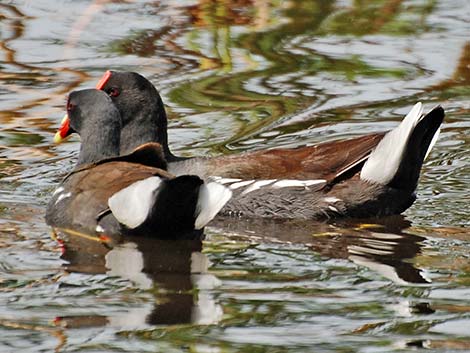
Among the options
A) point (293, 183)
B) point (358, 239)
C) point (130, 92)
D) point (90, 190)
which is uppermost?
point (130, 92)

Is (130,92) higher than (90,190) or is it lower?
higher

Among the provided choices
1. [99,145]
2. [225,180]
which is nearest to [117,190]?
[99,145]

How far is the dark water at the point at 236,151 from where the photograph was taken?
4.96m

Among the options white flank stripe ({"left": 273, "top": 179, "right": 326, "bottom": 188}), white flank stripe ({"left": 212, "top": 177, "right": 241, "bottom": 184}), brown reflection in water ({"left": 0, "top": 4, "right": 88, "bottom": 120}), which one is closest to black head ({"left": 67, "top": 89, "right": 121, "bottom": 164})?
white flank stripe ({"left": 212, "top": 177, "right": 241, "bottom": 184})

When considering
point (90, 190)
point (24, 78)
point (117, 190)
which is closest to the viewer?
point (117, 190)

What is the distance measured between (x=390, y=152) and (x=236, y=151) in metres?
1.42

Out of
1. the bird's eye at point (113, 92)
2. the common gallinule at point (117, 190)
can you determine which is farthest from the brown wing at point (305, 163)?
the bird's eye at point (113, 92)

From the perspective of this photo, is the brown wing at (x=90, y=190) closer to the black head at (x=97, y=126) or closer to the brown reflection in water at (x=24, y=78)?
the black head at (x=97, y=126)

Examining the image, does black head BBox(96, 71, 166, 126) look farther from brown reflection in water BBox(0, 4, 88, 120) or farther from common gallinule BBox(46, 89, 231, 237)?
brown reflection in water BBox(0, 4, 88, 120)

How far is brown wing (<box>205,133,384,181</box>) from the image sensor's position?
23.4 ft

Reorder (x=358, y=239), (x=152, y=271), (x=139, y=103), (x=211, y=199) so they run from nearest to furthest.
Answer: (x=152, y=271), (x=211, y=199), (x=358, y=239), (x=139, y=103)

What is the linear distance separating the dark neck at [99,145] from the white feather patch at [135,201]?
754 mm

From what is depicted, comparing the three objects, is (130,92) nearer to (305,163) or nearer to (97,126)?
(97,126)

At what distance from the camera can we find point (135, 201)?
239 inches
